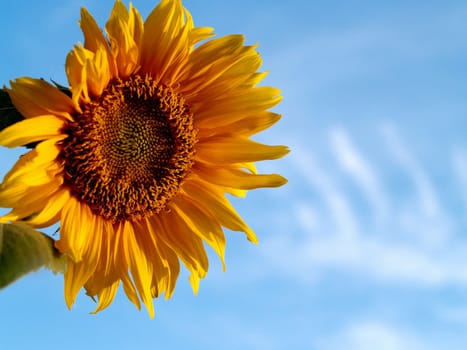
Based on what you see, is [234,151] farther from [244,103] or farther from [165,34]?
[165,34]

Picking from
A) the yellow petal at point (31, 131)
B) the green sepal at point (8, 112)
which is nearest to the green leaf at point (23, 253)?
the yellow petal at point (31, 131)

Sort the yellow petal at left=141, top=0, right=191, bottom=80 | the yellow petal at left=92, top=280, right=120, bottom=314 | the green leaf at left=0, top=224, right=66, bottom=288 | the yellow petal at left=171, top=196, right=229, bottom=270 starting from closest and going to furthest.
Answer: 1. the green leaf at left=0, top=224, right=66, bottom=288
2. the yellow petal at left=141, top=0, right=191, bottom=80
3. the yellow petal at left=92, top=280, right=120, bottom=314
4. the yellow petal at left=171, top=196, right=229, bottom=270

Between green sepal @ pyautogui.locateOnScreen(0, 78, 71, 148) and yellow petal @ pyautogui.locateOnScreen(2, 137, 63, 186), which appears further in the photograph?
green sepal @ pyautogui.locateOnScreen(0, 78, 71, 148)

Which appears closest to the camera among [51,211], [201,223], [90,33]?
[90,33]

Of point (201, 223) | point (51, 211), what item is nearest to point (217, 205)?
point (201, 223)

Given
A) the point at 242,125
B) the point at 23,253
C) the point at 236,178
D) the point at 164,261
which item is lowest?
the point at 23,253

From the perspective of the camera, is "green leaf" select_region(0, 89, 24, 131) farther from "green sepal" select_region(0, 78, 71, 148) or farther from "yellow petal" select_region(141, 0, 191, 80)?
"yellow petal" select_region(141, 0, 191, 80)

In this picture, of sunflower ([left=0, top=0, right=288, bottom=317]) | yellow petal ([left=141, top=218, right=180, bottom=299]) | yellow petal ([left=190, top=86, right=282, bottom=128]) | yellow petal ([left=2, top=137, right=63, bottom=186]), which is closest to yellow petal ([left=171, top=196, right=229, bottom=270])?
sunflower ([left=0, top=0, right=288, bottom=317])
